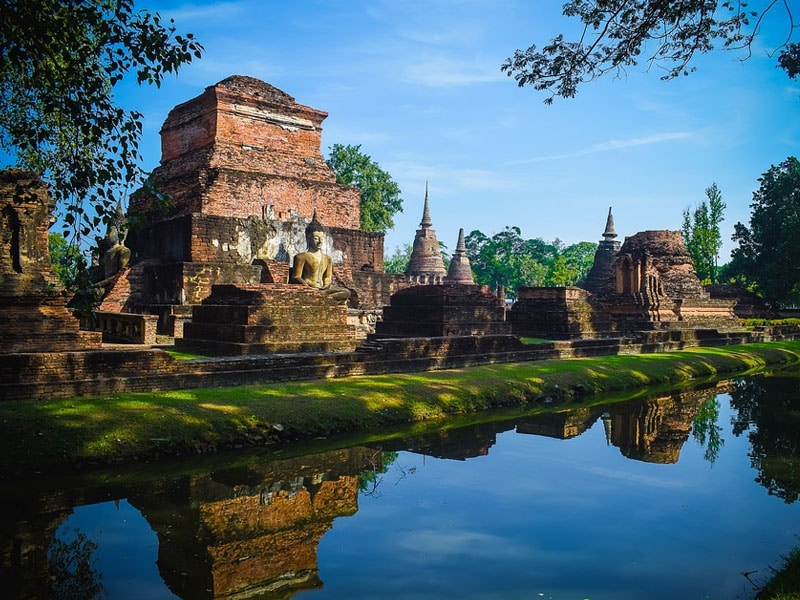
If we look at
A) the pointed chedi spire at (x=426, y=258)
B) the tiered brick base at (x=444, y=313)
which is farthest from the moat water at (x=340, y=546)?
the pointed chedi spire at (x=426, y=258)

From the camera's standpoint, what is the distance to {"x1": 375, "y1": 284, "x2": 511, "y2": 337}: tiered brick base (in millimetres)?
16562

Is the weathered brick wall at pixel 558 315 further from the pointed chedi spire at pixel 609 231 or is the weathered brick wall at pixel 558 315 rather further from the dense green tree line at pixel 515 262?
the dense green tree line at pixel 515 262

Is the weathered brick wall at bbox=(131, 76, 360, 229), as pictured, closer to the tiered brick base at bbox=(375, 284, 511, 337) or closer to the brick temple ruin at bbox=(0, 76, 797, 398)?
the brick temple ruin at bbox=(0, 76, 797, 398)

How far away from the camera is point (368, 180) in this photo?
40.3m

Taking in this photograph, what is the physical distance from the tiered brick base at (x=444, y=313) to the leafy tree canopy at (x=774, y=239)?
85.8ft

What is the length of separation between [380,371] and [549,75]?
6.04 meters

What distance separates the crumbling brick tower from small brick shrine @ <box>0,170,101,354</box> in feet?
16.6

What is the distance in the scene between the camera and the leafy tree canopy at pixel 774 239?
3712cm

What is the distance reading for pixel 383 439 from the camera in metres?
8.61

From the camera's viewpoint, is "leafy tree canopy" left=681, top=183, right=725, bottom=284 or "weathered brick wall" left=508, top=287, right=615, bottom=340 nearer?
"weathered brick wall" left=508, top=287, right=615, bottom=340

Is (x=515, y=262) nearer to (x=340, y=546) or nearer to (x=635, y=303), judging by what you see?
(x=635, y=303)

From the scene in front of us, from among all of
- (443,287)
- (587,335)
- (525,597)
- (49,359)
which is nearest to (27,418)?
(49,359)

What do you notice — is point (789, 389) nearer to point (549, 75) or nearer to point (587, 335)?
point (587, 335)

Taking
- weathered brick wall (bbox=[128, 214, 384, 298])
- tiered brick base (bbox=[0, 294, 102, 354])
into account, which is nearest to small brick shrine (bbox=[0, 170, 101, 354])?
tiered brick base (bbox=[0, 294, 102, 354])
